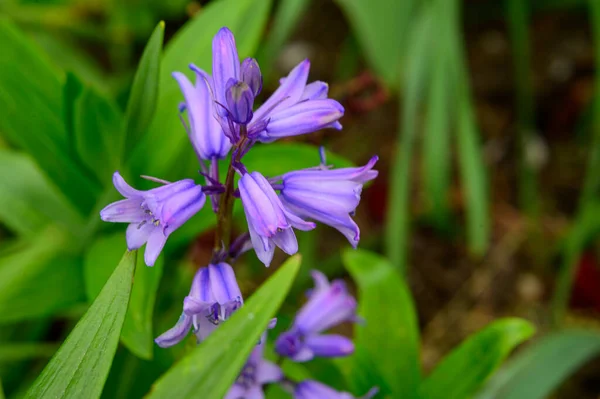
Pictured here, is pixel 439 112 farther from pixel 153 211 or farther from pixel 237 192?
pixel 153 211

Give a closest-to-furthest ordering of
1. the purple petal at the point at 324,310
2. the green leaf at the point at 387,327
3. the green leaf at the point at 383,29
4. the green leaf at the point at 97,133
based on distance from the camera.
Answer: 1. the purple petal at the point at 324,310
2. the green leaf at the point at 97,133
3. the green leaf at the point at 387,327
4. the green leaf at the point at 383,29

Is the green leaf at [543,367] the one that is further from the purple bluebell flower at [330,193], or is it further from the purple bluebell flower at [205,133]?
the purple bluebell flower at [205,133]

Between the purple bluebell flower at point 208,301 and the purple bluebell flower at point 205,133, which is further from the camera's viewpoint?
the purple bluebell flower at point 205,133

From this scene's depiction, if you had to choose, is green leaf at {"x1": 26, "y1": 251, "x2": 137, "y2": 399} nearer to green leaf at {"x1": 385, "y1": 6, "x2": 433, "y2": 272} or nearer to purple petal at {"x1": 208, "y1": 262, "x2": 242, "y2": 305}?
purple petal at {"x1": 208, "y1": 262, "x2": 242, "y2": 305}

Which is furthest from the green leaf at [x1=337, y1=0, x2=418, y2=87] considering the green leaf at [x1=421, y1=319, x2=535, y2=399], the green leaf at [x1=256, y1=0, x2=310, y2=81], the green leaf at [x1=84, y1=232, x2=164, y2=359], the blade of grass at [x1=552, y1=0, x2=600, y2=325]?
the green leaf at [x1=84, y1=232, x2=164, y2=359]

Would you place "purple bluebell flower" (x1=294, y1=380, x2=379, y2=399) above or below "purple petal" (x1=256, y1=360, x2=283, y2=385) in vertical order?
below

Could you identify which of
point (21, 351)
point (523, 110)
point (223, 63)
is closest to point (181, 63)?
point (223, 63)

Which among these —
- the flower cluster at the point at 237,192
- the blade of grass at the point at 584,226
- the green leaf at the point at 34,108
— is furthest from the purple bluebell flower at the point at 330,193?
the blade of grass at the point at 584,226
